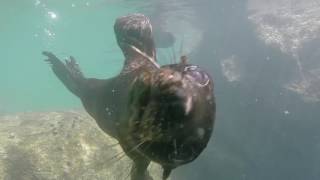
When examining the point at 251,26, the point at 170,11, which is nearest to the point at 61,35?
the point at 170,11

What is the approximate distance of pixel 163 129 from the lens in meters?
2.73

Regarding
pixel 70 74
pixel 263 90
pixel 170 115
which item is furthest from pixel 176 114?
pixel 263 90

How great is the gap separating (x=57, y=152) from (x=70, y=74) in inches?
58.0

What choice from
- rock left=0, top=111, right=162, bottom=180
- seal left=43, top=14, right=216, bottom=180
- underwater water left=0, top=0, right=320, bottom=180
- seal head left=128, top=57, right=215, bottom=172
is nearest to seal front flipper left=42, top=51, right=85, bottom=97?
rock left=0, top=111, right=162, bottom=180

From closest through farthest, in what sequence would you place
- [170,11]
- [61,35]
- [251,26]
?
[251,26]
[170,11]
[61,35]

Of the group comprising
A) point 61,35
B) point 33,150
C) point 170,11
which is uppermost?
point 33,150

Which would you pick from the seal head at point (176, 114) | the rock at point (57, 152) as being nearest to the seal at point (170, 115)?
the seal head at point (176, 114)

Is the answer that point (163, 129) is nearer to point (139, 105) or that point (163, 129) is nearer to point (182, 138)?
point (182, 138)

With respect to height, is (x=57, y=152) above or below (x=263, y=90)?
above

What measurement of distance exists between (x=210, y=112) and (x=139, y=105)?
0.51 metres

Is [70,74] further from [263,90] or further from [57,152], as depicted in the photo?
[263,90]

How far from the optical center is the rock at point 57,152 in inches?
287

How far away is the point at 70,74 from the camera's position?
784 cm

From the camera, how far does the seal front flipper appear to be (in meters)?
7.00
